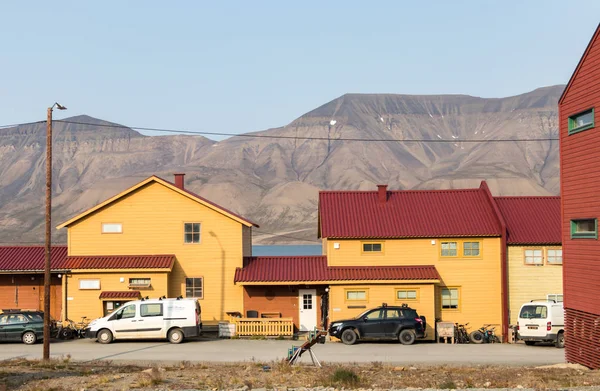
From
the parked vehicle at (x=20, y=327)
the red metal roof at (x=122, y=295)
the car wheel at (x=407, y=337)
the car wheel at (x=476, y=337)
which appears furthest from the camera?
the red metal roof at (x=122, y=295)

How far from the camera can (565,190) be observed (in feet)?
92.5

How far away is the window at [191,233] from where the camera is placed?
135 ft

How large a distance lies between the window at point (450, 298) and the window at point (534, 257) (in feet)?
12.7

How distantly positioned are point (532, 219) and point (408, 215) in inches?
252

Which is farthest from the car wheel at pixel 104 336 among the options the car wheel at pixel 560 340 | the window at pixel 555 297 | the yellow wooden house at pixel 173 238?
the window at pixel 555 297

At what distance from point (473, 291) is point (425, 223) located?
4200 mm

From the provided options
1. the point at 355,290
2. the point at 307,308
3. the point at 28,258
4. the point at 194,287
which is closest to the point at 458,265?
the point at 355,290

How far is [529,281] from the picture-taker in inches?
1571

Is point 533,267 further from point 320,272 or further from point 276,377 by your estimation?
point 276,377

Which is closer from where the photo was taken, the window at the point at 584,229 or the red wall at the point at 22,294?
the window at the point at 584,229

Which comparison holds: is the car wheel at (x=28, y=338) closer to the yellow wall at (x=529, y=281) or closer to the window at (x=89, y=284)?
the window at (x=89, y=284)

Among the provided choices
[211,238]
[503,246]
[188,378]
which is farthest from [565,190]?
[211,238]

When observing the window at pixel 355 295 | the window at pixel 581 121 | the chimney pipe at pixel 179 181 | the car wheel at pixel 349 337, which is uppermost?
the window at pixel 581 121

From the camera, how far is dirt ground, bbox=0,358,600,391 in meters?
20.3
